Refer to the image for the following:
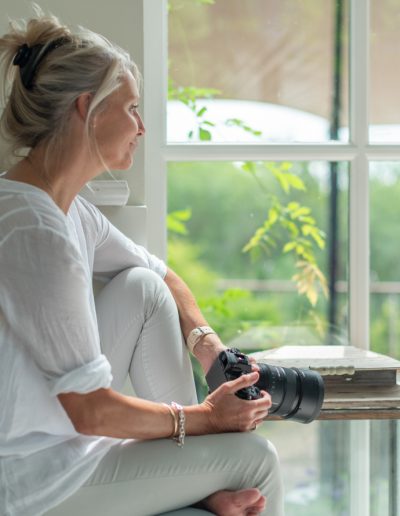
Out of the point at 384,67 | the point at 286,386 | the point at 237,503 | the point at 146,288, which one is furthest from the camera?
the point at 384,67

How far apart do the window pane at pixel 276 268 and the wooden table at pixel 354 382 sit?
212mm

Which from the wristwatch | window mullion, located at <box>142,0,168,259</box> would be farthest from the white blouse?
window mullion, located at <box>142,0,168,259</box>

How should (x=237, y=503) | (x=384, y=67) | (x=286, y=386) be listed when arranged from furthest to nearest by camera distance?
(x=384, y=67) < (x=286, y=386) < (x=237, y=503)

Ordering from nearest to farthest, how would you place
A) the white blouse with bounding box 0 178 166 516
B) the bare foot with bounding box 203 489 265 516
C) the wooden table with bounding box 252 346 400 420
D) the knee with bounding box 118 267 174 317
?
the white blouse with bounding box 0 178 166 516 < the bare foot with bounding box 203 489 265 516 < the knee with bounding box 118 267 174 317 < the wooden table with bounding box 252 346 400 420

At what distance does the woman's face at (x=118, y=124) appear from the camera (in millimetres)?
1728

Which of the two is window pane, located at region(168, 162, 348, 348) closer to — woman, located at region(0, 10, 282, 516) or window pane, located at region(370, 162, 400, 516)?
window pane, located at region(370, 162, 400, 516)

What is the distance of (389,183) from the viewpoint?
2619 mm

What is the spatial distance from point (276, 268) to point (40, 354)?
1.22 metres

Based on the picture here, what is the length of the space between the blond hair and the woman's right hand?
1.72 ft

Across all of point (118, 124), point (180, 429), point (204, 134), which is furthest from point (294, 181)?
point (180, 429)

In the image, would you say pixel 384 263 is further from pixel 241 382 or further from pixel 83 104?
pixel 83 104

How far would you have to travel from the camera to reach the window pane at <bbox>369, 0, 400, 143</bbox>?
8.54 feet

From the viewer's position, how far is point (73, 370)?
58.9 inches

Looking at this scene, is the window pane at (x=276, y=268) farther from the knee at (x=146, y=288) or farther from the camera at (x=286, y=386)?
the camera at (x=286, y=386)
